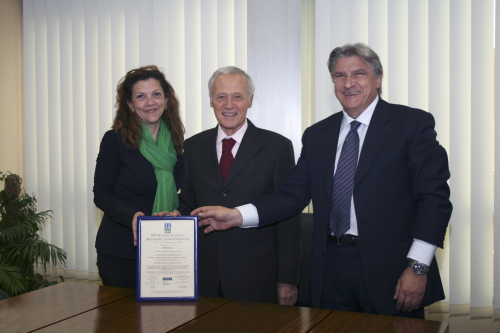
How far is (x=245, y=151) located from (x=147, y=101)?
65 centimetres

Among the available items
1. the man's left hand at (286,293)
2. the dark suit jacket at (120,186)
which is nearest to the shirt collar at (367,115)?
Result: the man's left hand at (286,293)

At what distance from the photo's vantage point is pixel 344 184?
5.52 ft

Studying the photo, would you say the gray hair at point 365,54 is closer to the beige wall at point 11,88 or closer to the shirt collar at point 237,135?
the shirt collar at point 237,135

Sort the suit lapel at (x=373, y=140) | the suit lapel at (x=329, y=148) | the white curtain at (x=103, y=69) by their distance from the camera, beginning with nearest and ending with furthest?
the suit lapel at (x=373, y=140)
the suit lapel at (x=329, y=148)
the white curtain at (x=103, y=69)

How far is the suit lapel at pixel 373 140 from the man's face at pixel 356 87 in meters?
0.10

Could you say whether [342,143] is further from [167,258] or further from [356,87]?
[167,258]

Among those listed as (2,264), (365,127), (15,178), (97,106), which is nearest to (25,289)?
(2,264)

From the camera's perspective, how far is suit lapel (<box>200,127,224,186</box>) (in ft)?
6.43

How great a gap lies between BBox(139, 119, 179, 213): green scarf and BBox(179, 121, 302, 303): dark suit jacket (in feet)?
0.61

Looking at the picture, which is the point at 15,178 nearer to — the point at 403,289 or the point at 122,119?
the point at 122,119

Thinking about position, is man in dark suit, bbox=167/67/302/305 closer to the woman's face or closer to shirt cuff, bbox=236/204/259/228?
shirt cuff, bbox=236/204/259/228

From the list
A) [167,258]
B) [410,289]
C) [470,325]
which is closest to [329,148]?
[410,289]

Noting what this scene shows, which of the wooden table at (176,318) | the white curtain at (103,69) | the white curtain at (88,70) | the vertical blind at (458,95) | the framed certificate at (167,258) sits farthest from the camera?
the white curtain at (88,70)

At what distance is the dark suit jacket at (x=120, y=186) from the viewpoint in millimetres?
2078
